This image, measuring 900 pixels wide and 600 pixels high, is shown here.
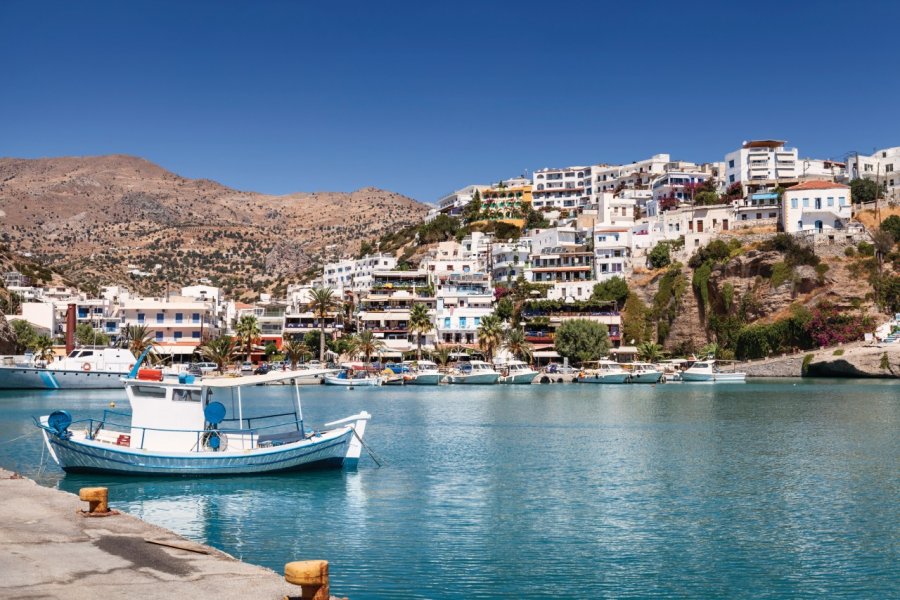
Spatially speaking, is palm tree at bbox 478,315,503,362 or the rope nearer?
the rope

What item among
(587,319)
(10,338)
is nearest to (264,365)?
(10,338)

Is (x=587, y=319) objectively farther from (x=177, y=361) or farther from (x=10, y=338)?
(x=10, y=338)

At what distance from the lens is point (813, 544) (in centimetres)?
2106

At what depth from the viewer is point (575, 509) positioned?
2528 cm

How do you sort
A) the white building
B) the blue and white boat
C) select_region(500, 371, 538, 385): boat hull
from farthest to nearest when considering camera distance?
the white building < select_region(500, 371, 538, 385): boat hull < the blue and white boat

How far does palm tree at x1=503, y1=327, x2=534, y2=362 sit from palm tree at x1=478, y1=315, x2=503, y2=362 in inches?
55.2

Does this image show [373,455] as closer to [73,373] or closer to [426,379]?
[73,373]

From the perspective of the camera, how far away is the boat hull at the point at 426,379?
95.8 metres

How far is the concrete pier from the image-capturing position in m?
12.9

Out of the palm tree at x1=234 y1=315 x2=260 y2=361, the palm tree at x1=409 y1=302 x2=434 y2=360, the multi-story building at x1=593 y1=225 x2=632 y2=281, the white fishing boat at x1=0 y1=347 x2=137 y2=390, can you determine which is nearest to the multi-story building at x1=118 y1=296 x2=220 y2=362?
the palm tree at x1=234 y1=315 x2=260 y2=361

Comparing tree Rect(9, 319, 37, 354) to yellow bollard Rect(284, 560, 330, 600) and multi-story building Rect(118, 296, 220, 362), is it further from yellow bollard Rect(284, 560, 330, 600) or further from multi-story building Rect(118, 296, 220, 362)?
yellow bollard Rect(284, 560, 330, 600)

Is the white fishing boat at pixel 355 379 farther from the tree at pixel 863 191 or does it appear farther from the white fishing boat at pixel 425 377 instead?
the tree at pixel 863 191

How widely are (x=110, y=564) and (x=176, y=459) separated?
621 inches

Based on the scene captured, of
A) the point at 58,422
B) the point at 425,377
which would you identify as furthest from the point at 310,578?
the point at 425,377
